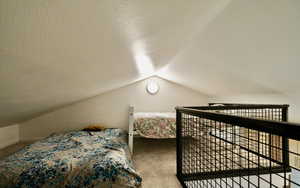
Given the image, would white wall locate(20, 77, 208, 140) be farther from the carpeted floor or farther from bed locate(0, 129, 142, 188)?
bed locate(0, 129, 142, 188)

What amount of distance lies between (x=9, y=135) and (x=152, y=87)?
337cm

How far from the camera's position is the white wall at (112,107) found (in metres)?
3.51

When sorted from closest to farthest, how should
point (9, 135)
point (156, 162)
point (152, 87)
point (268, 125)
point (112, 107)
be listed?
point (268, 125), point (156, 162), point (9, 135), point (112, 107), point (152, 87)

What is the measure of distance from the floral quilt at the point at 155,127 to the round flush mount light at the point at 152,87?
3.94 feet

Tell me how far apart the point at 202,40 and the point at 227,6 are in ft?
1.86

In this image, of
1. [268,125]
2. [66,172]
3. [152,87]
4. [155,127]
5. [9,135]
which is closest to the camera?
[268,125]

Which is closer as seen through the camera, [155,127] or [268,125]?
[268,125]

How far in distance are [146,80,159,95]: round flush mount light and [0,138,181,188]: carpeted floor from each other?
1272mm

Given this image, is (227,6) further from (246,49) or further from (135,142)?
(135,142)

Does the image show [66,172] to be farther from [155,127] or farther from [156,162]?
[155,127]

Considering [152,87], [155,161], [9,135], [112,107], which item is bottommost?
[155,161]

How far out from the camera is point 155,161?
7.80 feet

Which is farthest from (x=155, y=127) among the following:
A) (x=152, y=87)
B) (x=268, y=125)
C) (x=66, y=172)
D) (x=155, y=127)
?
(x=268, y=125)

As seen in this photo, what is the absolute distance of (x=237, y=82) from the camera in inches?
93.7
